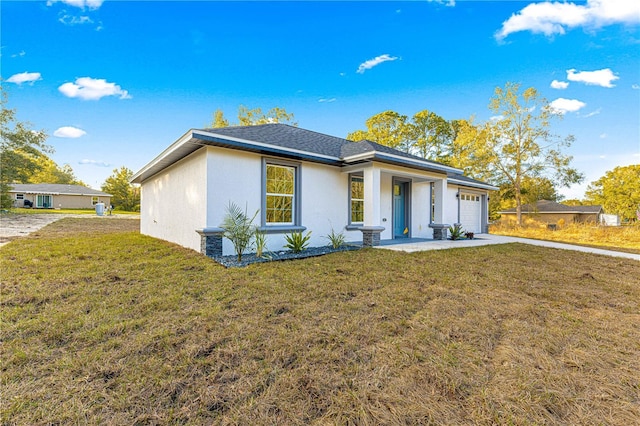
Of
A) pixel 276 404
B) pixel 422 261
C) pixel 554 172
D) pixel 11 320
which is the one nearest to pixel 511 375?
pixel 276 404

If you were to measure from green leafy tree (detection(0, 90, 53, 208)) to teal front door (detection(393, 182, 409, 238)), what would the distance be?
3079 cm

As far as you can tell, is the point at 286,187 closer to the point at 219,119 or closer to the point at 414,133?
the point at 414,133

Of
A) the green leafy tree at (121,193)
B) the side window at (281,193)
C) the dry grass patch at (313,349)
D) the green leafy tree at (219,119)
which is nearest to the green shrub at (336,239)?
the side window at (281,193)

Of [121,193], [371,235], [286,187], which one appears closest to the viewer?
[286,187]

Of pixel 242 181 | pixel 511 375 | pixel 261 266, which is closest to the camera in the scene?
pixel 511 375

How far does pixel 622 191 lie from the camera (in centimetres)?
3716

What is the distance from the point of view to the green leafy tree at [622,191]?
35.0m

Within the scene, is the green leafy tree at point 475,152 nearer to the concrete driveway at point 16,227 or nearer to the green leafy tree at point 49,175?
the concrete driveway at point 16,227

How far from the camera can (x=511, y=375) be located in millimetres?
2057

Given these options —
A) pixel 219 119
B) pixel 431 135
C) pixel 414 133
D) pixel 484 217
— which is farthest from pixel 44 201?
pixel 484 217

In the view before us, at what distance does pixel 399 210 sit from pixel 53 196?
1809 inches

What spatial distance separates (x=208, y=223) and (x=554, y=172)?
25944 millimetres

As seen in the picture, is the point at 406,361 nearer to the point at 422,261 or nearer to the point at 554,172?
the point at 422,261

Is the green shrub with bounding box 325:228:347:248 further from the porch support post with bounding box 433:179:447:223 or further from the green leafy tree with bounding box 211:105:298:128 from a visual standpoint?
the green leafy tree with bounding box 211:105:298:128
